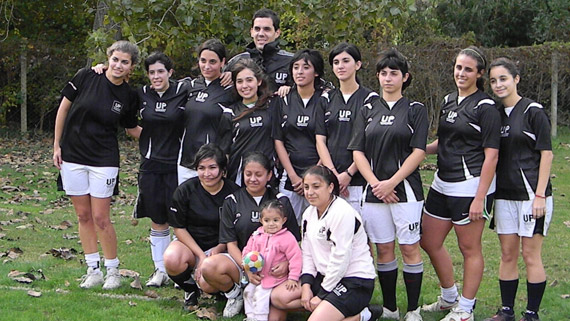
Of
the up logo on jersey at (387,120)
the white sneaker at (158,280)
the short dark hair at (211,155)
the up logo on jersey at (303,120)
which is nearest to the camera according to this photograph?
the up logo on jersey at (387,120)

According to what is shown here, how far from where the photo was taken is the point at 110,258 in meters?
6.66

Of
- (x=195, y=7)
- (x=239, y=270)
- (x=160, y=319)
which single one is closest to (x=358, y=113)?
(x=239, y=270)

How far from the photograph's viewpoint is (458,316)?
579 cm

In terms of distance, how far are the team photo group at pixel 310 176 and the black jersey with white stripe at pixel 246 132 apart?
0.01m

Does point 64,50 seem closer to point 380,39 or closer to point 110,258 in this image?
point 380,39

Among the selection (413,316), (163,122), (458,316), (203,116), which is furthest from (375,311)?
(163,122)

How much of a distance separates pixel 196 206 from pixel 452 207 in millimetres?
2058

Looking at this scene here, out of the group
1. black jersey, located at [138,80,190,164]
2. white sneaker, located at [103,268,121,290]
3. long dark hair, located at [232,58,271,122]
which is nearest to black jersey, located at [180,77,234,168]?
black jersey, located at [138,80,190,164]

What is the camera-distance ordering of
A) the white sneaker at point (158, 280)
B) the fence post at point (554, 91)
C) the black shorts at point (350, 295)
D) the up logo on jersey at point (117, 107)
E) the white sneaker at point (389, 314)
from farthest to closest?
1. the fence post at point (554, 91)
2. the white sneaker at point (158, 280)
3. the up logo on jersey at point (117, 107)
4. the white sneaker at point (389, 314)
5. the black shorts at point (350, 295)

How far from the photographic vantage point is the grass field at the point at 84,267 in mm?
5989

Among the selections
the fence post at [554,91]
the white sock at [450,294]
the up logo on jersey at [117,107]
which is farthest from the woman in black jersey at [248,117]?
the fence post at [554,91]

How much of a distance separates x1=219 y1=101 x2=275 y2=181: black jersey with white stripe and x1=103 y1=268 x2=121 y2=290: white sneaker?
149 centimetres

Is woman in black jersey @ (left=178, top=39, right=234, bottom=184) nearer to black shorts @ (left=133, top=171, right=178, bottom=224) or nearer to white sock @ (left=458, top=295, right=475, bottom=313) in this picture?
black shorts @ (left=133, top=171, right=178, bottom=224)

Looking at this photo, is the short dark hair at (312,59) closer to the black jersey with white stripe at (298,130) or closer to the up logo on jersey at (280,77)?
the black jersey with white stripe at (298,130)
